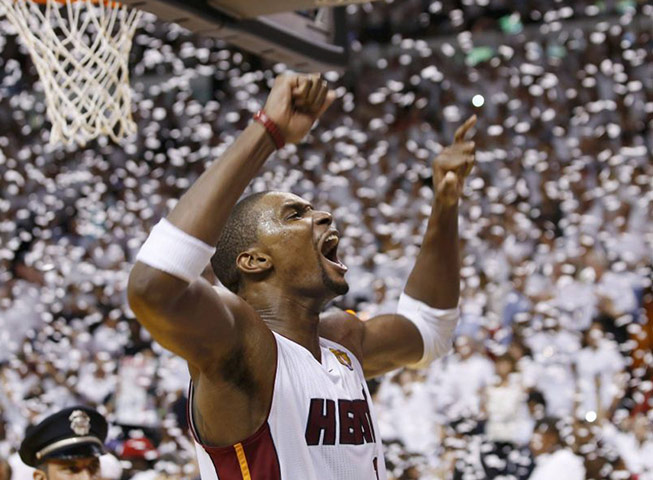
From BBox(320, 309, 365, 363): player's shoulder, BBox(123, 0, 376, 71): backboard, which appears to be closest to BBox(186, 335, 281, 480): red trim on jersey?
BBox(320, 309, 365, 363): player's shoulder

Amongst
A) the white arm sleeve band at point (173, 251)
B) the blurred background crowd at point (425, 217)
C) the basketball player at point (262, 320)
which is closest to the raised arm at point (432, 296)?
the basketball player at point (262, 320)

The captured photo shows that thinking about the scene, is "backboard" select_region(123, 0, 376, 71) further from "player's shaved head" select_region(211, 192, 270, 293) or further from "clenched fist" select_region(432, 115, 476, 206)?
"player's shaved head" select_region(211, 192, 270, 293)

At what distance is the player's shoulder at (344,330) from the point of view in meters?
2.60

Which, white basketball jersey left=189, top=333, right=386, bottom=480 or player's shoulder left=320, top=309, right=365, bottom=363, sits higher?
white basketball jersey left=189, top=333, right=386, bottom=480

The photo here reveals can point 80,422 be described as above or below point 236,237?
below

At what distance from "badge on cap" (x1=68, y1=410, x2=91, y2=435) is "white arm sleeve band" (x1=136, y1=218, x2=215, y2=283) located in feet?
5.41

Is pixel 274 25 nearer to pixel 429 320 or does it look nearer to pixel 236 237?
pixel 429 320

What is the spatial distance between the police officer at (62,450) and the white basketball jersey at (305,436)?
1.19 m

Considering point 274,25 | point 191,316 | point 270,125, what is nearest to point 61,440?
point 191,316

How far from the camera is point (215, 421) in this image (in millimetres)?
2047

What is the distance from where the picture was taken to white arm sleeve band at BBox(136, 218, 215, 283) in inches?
70.7

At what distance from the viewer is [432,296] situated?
2.89m

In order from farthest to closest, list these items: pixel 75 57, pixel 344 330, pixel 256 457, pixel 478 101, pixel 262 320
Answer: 1. pixel 478 101
2. pixel 75 57
3. pixel 344 330
4. pixel 262 320
5. pixel 256 457

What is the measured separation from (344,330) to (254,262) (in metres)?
0.45
